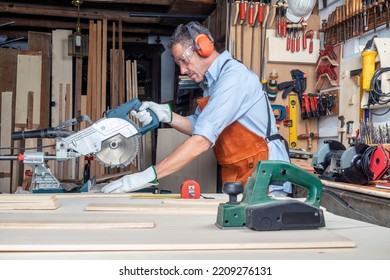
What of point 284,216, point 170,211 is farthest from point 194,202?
point 284,216

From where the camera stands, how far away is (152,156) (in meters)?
5.80

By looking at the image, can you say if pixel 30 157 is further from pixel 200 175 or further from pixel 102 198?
pixel 200 175

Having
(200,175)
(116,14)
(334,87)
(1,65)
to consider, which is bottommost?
(200,175)

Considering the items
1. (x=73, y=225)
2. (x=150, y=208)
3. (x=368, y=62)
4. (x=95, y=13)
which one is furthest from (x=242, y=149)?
(x=95, y=13)

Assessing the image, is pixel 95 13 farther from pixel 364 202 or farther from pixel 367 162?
pixel 364 202

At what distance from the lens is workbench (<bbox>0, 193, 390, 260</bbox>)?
3.05 ft

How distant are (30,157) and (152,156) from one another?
3230 millimetres

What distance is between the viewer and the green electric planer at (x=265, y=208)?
118 centimetres

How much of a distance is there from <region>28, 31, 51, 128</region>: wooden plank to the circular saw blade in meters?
3.72

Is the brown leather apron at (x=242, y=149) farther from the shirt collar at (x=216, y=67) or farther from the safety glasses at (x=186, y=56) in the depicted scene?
the safety glasses at (x=186, y=56)

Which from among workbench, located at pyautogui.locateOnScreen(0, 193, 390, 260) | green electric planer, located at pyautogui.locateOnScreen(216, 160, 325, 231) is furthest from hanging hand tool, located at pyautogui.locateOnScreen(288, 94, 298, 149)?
green electric planer, located at pyautogui.locateOnScreen(216, 160, 325, 231)

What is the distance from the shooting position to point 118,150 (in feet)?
7.98

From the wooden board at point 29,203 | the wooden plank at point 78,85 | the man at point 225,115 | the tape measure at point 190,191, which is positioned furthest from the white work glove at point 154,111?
the wooden plank at point 78,85

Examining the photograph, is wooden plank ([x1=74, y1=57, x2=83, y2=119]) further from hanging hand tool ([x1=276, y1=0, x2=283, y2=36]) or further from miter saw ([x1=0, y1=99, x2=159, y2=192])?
miter saw ([x1=0, y1=99, x2=159, y2=192])
